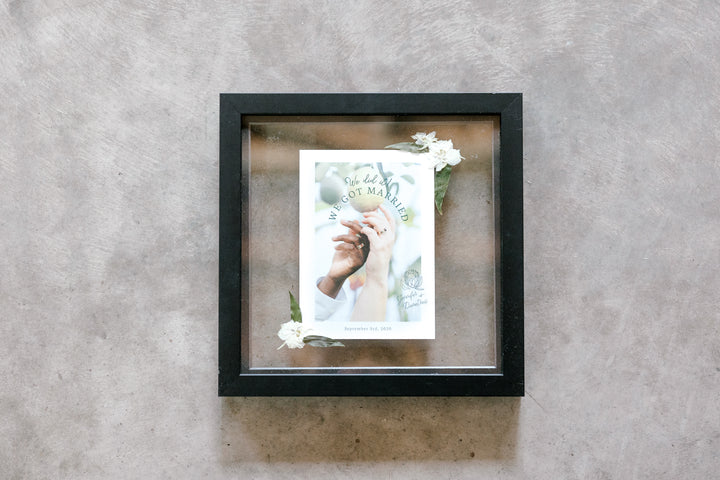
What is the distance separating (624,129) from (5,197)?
35.8 inches

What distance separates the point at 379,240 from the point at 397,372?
0.18 meters

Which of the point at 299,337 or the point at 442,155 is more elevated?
the point at 442,155

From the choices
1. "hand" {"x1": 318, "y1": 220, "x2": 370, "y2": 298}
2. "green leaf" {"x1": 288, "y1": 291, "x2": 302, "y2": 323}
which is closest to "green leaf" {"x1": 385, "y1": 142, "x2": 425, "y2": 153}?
"hand" {"x1": 318, "y1": 220, "x2": 370, "y2": 298}

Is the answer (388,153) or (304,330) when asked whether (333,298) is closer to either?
(304,330)

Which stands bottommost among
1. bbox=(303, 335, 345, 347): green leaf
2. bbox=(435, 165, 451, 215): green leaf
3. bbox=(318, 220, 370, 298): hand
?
bbox=(303, 335, 345, 347): green leaf

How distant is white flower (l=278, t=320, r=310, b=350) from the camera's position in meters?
0.67

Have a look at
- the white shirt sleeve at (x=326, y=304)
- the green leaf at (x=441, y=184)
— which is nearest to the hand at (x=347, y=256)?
the white shirt sleeve at (x=326, y=304)

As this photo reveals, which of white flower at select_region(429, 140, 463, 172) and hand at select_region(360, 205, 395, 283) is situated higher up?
white flower at select_region(429, 140, 463, 172)

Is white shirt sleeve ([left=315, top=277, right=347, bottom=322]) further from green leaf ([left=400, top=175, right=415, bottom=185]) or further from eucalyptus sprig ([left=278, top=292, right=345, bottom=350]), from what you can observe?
green leaf ([left=400, top=175, right=415, bottom=185])

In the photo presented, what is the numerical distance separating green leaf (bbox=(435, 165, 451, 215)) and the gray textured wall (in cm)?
13

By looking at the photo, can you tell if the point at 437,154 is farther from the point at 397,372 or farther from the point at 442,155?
the point at 397,372

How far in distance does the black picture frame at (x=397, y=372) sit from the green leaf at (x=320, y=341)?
39 mm

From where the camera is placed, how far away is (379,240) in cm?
67

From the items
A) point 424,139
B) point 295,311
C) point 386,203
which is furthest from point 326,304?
point 424,139
